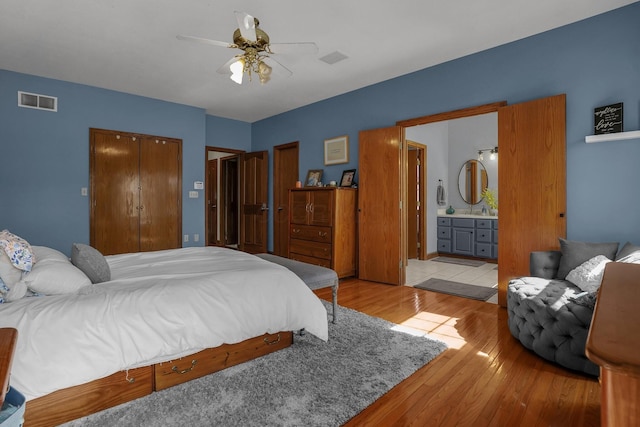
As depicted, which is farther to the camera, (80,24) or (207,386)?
(80,24)

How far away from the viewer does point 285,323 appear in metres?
2.25

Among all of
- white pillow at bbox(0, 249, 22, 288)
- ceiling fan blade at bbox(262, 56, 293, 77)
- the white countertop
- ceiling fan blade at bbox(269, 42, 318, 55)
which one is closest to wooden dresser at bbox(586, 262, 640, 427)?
white pillow at bbox(0, 249, 22, 288)

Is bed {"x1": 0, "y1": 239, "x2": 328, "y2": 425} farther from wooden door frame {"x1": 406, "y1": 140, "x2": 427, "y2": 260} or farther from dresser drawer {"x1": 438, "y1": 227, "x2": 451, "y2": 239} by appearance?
dresser drawer {"x1": 438, "y1": 227, "x2": 451, "y2": 239}

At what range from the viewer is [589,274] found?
7.98ft

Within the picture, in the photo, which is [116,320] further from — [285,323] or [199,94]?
[199,94]

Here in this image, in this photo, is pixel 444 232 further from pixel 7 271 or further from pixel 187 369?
pixel 7 271

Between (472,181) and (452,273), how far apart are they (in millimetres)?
2501

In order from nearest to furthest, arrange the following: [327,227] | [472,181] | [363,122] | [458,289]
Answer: [458,289] < [327,227] < [363,122] < [472,181]

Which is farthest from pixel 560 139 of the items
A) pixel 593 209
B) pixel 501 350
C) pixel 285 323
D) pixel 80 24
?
pixel 80 24

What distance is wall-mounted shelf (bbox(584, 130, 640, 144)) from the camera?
2668 millimetres

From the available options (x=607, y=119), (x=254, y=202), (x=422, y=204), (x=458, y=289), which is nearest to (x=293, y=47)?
(x=607, y=119)

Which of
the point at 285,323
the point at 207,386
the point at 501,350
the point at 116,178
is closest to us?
the point at 207,386

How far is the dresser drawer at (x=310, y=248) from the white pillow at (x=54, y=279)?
10.1 feet

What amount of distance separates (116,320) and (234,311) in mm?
620
